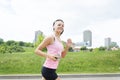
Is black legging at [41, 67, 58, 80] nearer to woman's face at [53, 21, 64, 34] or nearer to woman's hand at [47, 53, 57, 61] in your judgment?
woman's hand at [47, 53, 57, 61]

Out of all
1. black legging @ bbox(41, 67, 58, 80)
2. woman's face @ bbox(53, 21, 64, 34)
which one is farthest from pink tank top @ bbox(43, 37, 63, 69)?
woman's face @ bbox(53, 21, 64, 34)

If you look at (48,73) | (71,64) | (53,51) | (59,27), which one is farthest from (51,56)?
(71,64)

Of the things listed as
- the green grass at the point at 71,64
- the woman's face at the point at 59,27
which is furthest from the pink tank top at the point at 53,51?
the green grass at the point at 71,64

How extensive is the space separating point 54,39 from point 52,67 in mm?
403

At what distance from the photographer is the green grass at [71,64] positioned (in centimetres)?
1816

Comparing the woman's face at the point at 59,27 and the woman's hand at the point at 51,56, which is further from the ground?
the woman's face at the point at 59,27

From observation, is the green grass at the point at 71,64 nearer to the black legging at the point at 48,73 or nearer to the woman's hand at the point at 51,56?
the black legging at the point at 48,73

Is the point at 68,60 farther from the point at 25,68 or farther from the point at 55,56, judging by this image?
the point at 55,56

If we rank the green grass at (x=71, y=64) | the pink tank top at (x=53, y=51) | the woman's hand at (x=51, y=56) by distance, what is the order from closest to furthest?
1. the woman's hand at (x=51, y=56)
2. the pink tank top at (x=53, y=51)
3. the green grass at (x=71, y=64)

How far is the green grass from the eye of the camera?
715 inches

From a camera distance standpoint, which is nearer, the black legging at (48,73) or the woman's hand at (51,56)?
the woman's hand at (51,56)

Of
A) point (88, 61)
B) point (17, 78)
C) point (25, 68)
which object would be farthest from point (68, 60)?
point (17, 78)

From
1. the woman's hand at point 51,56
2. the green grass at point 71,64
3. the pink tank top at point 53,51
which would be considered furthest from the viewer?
the green grass at point 71,64

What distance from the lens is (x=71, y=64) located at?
65.4 feet
